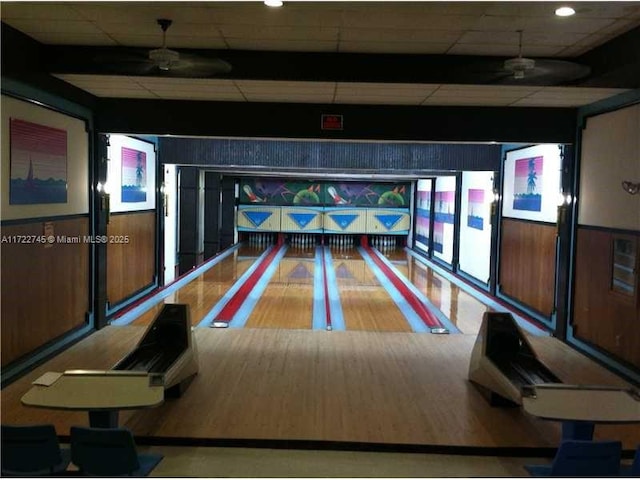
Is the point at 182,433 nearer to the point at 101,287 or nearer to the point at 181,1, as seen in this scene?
the point at 181,1

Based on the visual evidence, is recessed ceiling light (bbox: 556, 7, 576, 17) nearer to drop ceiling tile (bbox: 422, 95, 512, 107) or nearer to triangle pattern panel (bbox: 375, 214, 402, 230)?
drop ceiling tile (bbox: 422, 95, 512, 107)

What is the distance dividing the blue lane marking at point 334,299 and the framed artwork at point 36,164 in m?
3.25

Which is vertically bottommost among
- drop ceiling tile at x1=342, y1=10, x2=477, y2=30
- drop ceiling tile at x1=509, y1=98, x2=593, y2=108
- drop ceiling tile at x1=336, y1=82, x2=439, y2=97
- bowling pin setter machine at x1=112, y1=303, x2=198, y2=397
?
bowling pin setter machine at x1=112, y1=303, x2=198, y2=397

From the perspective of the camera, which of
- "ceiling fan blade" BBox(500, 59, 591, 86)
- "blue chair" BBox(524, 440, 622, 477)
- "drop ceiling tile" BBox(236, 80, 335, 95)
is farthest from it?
"drop ceiling tile" BBox(236, 80, 335, 95)

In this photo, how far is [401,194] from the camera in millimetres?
16438

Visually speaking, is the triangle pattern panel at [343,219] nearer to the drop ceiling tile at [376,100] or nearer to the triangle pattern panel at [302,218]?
the triangle pattern panel at [302,218]

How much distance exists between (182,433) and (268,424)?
0.55m

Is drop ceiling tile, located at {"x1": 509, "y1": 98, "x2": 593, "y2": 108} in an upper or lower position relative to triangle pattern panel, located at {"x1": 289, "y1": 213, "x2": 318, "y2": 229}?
upper

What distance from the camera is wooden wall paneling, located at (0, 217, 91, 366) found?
15.1 ft

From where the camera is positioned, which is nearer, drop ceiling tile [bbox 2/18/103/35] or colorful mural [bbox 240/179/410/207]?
drop ceiling tile [bbox 2/18/103/35]

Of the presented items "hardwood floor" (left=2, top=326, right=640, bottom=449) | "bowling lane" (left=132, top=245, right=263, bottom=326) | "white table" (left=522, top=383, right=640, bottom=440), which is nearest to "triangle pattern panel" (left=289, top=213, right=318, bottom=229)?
"bowling lane" (left=132, top=245, right=263, bottom=326)

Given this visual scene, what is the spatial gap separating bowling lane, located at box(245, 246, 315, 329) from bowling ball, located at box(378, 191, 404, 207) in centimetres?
428

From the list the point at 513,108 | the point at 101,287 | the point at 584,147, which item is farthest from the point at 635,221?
the point at 101,287

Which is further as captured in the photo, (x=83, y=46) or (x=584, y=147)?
→ (x=584, y=147)
